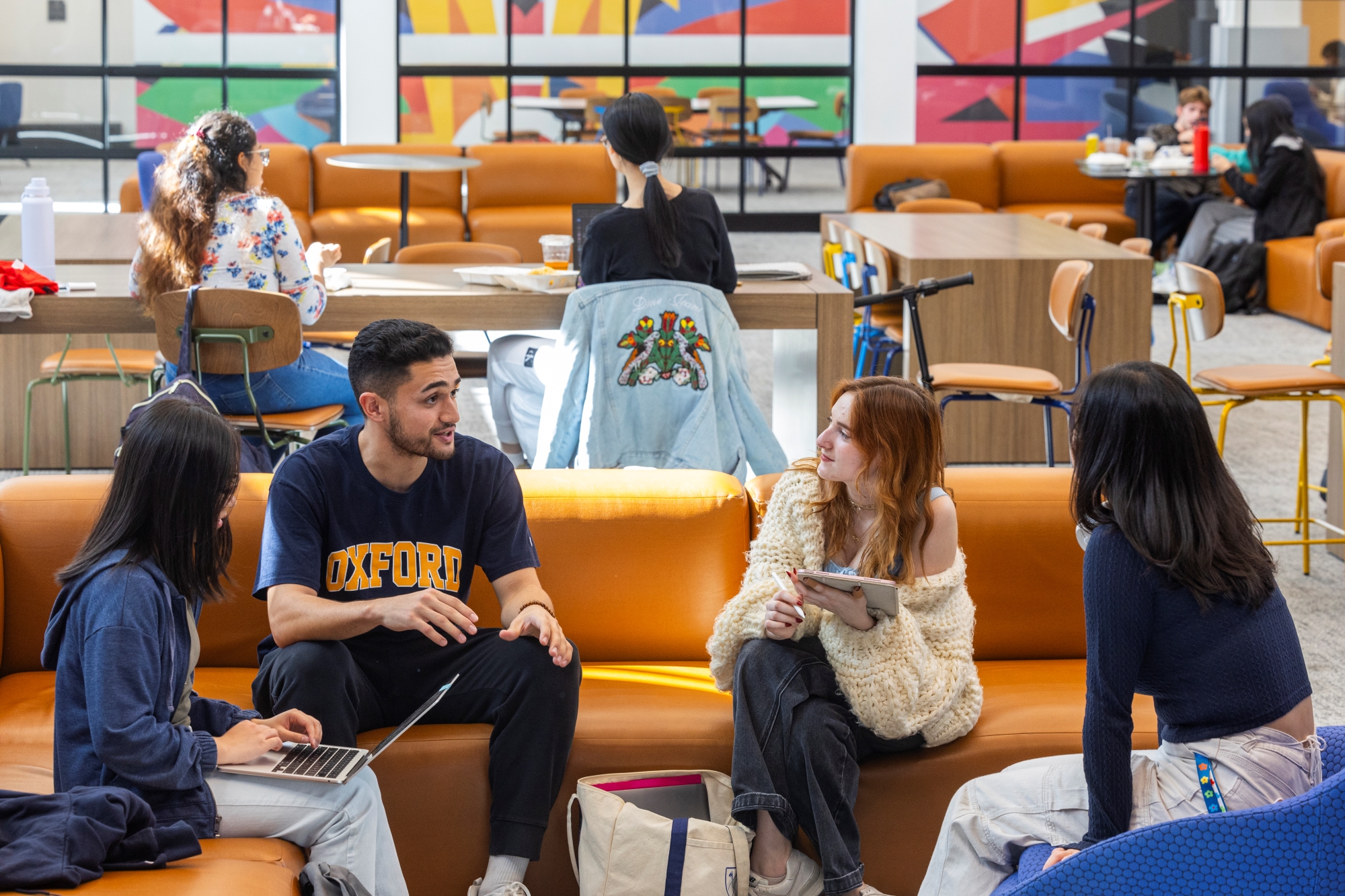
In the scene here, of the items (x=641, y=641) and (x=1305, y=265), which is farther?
(x=1305, y=265)

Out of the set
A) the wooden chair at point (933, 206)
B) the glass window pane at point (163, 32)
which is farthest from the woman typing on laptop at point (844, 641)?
the glass window pane at point (163, 32)

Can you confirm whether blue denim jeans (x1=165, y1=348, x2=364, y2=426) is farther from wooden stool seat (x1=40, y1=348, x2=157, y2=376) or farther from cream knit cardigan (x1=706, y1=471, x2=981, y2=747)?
cream knit cardigan (x1=706, y1=471, x2=981, y2=747)

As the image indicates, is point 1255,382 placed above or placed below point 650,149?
below

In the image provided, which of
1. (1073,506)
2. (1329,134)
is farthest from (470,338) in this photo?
(1329,134)

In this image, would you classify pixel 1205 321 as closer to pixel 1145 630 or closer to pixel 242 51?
pixel 1145 630

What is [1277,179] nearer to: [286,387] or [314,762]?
[286,387]

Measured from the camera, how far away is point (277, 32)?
1060 cm

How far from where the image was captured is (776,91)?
442 inches

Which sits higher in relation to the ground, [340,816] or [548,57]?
[548,57]

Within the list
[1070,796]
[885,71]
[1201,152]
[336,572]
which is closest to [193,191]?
[336,572]

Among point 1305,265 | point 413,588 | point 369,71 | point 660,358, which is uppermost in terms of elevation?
point 369,71

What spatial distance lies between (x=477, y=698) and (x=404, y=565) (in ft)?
0.87

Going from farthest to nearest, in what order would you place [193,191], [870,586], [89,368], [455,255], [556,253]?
[455,255], [89,368], [556,253], [193,191], [870,586]

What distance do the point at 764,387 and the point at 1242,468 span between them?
7.06 feet
